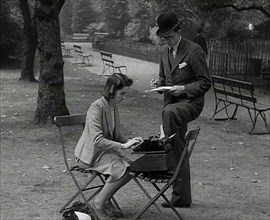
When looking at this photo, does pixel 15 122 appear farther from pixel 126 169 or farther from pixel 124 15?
pixel 124 15

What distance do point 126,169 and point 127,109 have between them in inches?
363

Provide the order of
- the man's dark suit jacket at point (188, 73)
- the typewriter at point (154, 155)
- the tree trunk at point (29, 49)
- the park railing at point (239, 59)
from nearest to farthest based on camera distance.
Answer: the typewriter at point (154, 155)
the man's dark suit jacket at point (188, 73)
the tree trunk at point (29, 49)
the park railing at point (239, 59)

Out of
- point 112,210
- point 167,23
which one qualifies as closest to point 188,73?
point 167,23

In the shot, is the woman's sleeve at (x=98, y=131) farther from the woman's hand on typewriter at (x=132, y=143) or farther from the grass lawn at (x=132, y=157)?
the grass lawn at (x=132, y=157)

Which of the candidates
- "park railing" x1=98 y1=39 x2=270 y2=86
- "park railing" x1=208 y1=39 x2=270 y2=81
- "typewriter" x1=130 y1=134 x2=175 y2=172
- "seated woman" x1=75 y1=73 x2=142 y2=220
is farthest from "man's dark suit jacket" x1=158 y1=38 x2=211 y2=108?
"park railing" x1=208 y1=39 x2=270 y2=81

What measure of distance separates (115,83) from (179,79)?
2.88 ft

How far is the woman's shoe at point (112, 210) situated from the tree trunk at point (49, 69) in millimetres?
5980

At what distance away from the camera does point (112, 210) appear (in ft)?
20.5

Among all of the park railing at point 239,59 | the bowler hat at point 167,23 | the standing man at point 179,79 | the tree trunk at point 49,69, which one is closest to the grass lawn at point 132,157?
the tree trunk at point 49,69

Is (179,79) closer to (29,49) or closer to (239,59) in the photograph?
(29,49)

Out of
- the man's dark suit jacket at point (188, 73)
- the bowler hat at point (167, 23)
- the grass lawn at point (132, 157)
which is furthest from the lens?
the grass lawn at point (132, 157)

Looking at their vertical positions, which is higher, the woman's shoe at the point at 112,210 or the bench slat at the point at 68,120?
the bench slat at the point at 68,120

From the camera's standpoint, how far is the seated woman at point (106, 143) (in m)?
5.70

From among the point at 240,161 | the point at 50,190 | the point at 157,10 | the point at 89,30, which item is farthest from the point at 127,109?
the point at 89,30
